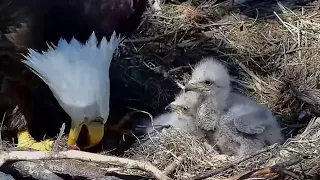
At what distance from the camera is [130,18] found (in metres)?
3.37

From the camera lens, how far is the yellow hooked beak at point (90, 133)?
296cm

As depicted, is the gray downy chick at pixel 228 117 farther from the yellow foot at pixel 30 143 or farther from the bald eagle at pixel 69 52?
the yellow foot at pixel 30 143

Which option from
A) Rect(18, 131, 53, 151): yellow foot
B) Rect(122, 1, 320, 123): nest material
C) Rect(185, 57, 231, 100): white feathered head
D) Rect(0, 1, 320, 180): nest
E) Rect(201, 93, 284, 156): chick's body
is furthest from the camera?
Rect(122, 1, 320, 123): nest material

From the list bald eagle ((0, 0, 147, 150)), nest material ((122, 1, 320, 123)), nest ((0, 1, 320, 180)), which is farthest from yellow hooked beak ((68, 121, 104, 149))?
nest material ((122, 1, 320, 123))

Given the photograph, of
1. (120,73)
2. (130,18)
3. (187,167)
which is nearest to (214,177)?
(187,167)

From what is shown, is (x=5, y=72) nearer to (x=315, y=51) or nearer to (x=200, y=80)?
(x=200, y=80)

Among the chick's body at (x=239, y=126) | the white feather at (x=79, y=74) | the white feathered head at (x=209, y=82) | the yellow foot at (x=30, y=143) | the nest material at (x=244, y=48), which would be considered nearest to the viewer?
the white feather at (x=79, y=74)

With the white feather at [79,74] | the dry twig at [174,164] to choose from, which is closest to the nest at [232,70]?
the dry twig at [174,164]

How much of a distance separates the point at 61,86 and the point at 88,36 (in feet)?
0.90

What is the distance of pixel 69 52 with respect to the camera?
9.83 feet

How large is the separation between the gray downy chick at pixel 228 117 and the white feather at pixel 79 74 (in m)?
0.48

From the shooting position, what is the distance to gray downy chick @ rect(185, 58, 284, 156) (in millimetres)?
3137

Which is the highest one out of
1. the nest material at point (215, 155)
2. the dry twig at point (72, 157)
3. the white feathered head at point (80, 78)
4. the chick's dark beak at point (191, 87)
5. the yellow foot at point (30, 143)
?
the white feathered head at point (80, 78)

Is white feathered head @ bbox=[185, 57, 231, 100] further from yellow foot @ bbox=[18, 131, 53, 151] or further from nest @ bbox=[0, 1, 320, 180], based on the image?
yellow foot @ bbox=[18, 131, 53, 151]
